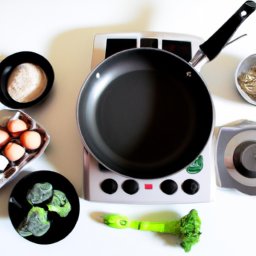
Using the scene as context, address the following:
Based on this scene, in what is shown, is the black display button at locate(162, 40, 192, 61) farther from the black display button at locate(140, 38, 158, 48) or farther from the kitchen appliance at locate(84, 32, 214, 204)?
the kitchen appliance at locate(84, 32, 214, 204)

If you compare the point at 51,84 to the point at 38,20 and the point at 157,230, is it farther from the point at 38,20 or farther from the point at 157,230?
the point at 157,230

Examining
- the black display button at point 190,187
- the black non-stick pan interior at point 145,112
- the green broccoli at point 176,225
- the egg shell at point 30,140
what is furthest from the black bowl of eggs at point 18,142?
the black display button at point 190,187

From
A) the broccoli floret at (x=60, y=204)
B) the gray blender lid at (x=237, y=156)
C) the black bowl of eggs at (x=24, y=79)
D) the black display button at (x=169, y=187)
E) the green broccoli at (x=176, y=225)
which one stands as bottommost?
the green broccoli at (x=176, y=225)

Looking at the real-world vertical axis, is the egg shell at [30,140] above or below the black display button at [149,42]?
below

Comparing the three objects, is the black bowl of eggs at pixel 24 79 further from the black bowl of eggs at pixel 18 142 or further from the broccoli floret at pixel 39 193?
the broccoli floret at pixel 39 193

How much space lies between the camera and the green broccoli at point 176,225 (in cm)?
66

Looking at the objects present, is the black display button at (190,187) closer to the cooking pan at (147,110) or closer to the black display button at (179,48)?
the cooking pan at (147,110)

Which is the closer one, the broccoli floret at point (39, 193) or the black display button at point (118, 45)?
the broccoli floret at point (39, 193)

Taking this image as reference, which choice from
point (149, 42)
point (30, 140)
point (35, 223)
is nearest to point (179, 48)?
point (149, 42)

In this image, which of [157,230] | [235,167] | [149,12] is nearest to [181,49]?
[149,12]

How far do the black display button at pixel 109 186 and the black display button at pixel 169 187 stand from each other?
0.34 feet

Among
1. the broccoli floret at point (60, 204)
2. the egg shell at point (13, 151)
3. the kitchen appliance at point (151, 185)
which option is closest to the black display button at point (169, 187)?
the kitchen appliance at point (151, 185)

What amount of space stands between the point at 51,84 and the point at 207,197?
1.47ft

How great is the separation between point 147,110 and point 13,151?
0.30 metres
